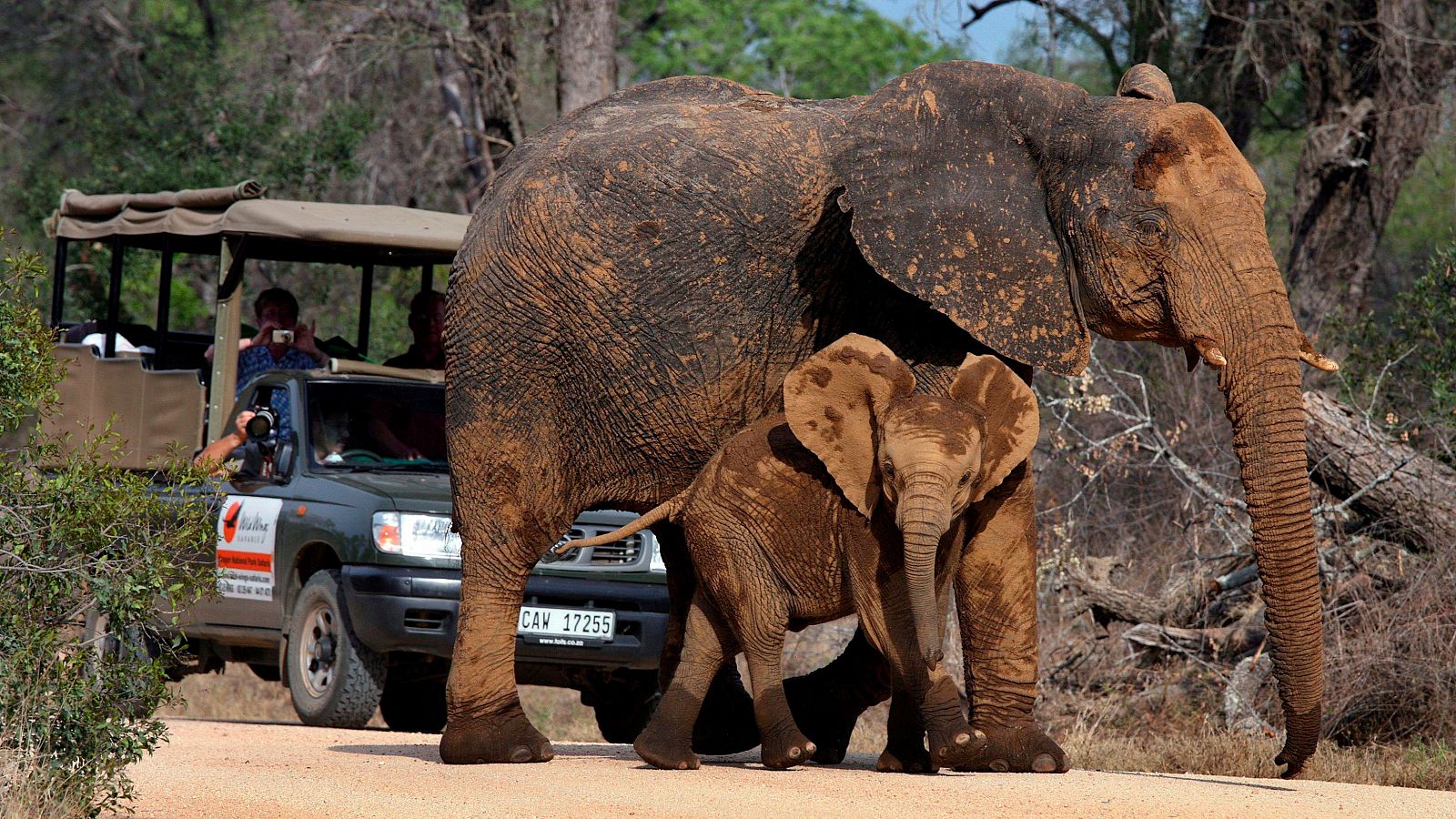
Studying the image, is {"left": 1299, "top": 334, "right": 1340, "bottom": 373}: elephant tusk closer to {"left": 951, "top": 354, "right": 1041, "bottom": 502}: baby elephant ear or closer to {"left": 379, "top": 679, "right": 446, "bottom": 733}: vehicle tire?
{"left": 951, "top": 354, "right": 1041, "bottom": 502}: baby elephant ear

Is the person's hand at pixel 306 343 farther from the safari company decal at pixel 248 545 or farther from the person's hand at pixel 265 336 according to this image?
the safari company decal at pixel 248 545

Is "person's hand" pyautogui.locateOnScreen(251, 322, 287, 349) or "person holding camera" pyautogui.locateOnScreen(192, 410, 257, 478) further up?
"person's hand" pyautogui.locateOnScreen(251, 322, 287, 349)

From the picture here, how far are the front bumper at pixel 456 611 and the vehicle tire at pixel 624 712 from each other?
100cm

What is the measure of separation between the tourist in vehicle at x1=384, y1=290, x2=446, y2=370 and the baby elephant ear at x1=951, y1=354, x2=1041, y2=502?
250 inches

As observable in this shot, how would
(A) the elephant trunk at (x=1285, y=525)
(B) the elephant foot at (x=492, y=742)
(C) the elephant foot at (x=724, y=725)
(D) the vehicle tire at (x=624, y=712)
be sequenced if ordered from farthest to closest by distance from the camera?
(D) the vehicle tire at (x=624, y=712), (C) the elephant foot at (x=724, y=725), (B) the elephant foot at (x=492, y=742), (A) the elephant trunk at (x=1285, y=525)

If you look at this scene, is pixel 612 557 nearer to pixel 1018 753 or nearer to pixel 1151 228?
pixel 1018 753

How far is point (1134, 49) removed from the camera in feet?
58.6

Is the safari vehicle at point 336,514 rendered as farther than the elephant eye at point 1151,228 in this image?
Yes

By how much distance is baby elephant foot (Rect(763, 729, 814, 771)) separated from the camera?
7211 millimetres

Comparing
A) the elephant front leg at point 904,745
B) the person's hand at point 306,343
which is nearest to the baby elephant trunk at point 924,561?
the elephant front leg at point 904,745

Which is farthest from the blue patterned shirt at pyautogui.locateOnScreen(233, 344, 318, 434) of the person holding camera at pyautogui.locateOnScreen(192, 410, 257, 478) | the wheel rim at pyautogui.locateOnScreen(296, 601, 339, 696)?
the wheel rim at pyautogui.locateOnScreen(296, 601, 339, 696)

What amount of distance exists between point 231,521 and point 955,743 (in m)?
6.49

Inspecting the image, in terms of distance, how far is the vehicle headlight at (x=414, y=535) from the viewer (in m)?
11.0

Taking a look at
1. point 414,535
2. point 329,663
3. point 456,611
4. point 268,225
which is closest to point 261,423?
point 414,535
